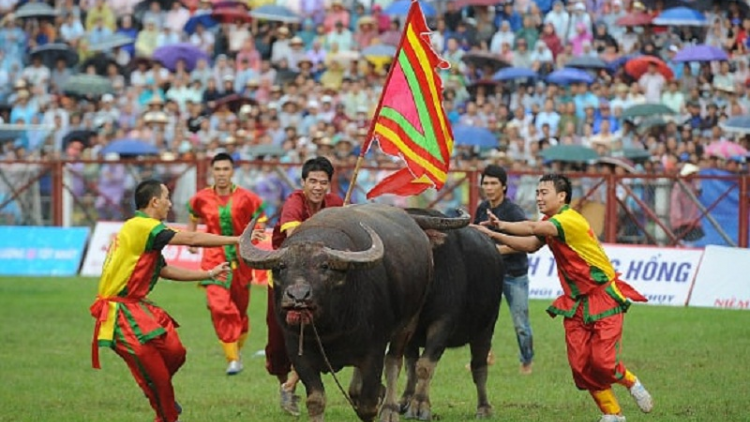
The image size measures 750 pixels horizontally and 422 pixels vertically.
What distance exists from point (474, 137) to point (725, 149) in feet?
13.5

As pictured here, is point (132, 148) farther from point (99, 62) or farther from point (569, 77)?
point (569, 77)

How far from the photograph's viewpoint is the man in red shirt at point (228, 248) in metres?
17.4

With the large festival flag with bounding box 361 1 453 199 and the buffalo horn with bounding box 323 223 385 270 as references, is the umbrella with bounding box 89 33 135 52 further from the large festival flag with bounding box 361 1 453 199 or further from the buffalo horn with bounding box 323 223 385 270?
the buffalo horn with bounding box 323 223 385 270

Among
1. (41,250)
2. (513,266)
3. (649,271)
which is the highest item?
(513,266)

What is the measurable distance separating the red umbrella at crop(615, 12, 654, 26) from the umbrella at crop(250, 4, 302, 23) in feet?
21.6

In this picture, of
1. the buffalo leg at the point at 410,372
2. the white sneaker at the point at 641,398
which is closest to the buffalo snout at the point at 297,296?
the buffalo leg at the point at 410,372

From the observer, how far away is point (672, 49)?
30375 millimetres

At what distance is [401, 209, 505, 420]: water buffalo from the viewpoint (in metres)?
13.7

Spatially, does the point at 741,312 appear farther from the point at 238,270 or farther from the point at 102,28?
the point at 102,28

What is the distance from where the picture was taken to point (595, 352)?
1301cm

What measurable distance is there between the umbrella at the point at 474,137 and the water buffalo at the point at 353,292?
572 inches

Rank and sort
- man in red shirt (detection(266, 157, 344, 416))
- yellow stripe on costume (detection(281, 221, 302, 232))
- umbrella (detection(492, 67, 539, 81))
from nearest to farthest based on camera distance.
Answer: yellow stripe on costume (detection(281, 221, 302, 232)), man in red shirt (detection(266, 157, 344, 416)), umbrella (detection(492, 67, 539, 81))

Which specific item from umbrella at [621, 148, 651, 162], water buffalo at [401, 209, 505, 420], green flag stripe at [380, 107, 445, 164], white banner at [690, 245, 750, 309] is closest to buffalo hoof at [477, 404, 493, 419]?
water buffalo at [401, 209, 505, 420]

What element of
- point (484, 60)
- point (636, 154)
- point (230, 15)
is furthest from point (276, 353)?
point (230, 15)
